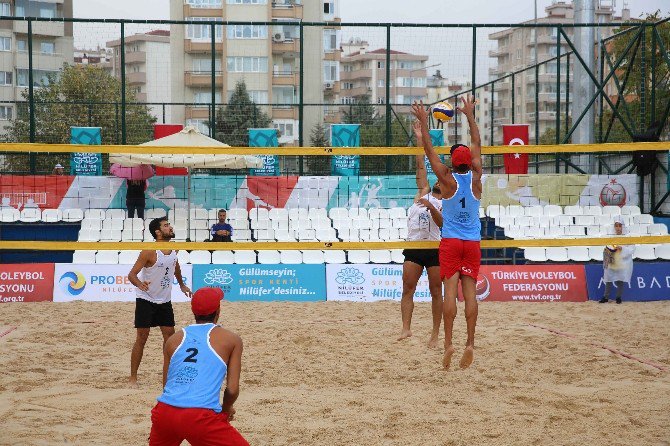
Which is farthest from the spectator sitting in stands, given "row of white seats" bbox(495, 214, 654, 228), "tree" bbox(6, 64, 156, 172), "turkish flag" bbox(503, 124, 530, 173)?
"turkish flag" bbox(503, 124, 530, 173)

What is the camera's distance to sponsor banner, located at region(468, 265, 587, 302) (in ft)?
45.1

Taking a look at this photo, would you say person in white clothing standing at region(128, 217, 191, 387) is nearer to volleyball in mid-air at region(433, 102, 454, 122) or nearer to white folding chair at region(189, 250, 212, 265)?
volleyball in mid-air at region(433, 102, 454, 122)

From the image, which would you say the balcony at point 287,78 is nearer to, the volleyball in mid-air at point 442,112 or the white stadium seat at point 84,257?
the white stadium seat at point 84,257

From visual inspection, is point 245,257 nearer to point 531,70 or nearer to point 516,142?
point 516,142

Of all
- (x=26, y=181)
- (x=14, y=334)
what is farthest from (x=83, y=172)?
(x=14, y=334)

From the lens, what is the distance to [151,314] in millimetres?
7660

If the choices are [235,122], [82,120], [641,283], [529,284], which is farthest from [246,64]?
[641,283]

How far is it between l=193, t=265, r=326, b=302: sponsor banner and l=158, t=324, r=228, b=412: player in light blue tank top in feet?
29.4

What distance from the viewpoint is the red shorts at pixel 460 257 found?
22.4ft

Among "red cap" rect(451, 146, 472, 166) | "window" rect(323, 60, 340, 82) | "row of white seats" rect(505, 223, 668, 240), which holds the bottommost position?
"row of white seats" rect(505, 223, 668, 240)

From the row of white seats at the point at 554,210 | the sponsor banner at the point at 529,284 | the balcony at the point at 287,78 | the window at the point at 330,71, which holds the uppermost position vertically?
the window at the point at 330,71

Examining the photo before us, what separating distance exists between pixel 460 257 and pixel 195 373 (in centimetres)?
307

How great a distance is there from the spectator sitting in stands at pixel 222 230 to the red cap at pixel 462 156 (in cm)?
714

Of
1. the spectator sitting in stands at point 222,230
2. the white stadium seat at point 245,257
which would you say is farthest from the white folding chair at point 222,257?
the spectator sitting in stands at point 222,230
